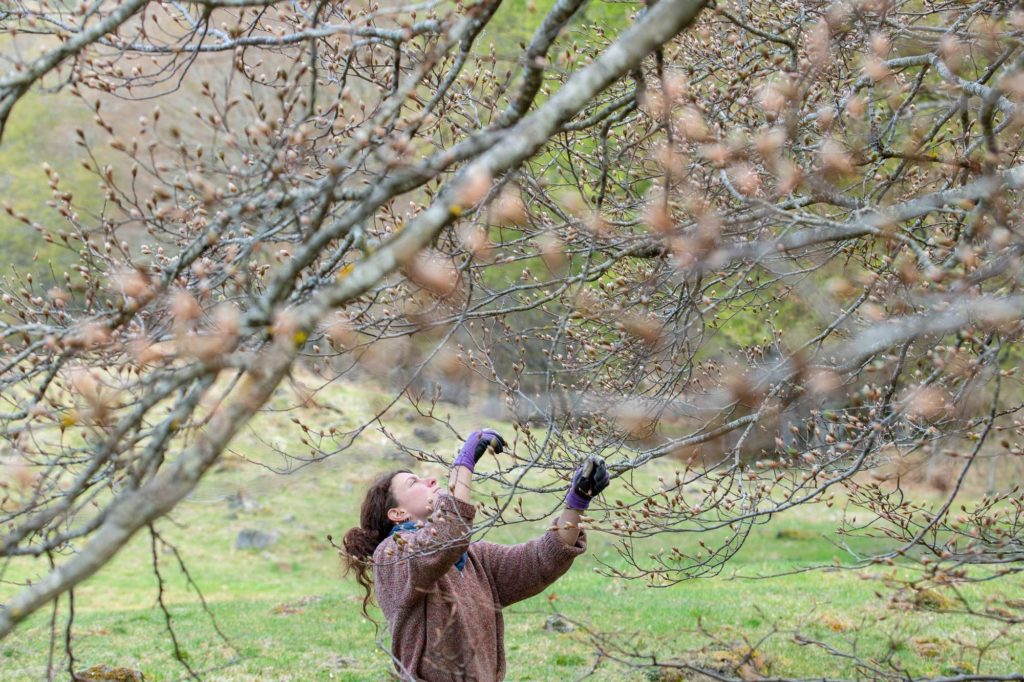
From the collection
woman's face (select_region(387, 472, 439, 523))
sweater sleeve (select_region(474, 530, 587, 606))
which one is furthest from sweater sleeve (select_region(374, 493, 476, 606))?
sweater sleeve (select_region(474, 530, 587, 606))

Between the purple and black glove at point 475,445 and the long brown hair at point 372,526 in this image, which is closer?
the purple and black glove at point 475,445

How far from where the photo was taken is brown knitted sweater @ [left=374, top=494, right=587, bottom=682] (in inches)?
141

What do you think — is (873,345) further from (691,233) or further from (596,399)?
(596,399)

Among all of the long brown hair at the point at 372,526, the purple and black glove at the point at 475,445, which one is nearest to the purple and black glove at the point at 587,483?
the purple and black glove at the point at 475,445

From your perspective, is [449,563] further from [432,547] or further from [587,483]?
[587,483]

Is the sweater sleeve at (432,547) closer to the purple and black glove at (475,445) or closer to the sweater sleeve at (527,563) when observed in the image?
the purple and black glove at (475,445)

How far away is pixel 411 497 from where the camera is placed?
4121mm

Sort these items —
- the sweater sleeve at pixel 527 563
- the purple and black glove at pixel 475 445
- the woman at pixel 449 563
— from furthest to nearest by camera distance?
the sweater sleeve at pixel 527 563 < the purple and black glove at pixel 475 445 < the woman at pixel 449 563

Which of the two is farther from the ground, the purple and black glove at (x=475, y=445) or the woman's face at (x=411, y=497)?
the purple and black glove at (x=475, y=445)

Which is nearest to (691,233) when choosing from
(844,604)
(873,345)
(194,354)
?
(873,345)

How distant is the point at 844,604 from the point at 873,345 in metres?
8.35

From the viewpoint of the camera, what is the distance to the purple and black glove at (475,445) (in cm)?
383

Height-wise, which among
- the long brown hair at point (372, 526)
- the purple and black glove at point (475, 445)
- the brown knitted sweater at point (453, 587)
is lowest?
the brown knitted sweater at point (453, 587)

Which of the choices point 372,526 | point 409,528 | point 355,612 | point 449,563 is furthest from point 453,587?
point 355,612
